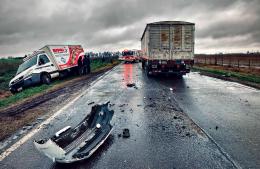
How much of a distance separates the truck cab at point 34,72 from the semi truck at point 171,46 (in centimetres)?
745

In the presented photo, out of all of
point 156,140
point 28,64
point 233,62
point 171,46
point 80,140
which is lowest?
point 156,140

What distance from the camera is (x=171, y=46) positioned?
1922 cm

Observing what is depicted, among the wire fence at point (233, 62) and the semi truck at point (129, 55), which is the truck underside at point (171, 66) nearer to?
the wire fence at point (233, 62)

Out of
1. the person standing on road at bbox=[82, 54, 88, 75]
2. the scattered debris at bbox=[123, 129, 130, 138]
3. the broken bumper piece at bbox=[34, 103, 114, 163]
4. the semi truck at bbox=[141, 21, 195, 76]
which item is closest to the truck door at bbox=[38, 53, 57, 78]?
the semi truck at bbox=[141, 21, 195, 76]

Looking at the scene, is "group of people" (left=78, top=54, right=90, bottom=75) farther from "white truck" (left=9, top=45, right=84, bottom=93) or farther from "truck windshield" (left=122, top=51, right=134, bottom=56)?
"truck windshield" (left=122, top=51, right=134, bottom=56)

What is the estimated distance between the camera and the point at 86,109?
844 centimetres

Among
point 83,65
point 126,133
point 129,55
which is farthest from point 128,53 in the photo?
point 126,133

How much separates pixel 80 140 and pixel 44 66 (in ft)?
49.7

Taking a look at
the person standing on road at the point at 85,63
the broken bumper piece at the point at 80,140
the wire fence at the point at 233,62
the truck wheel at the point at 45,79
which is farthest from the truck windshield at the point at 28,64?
the wire fence at the point at 233,62

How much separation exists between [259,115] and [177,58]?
1211cm

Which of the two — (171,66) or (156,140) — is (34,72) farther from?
(156,140)

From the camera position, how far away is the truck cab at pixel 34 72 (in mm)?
17078

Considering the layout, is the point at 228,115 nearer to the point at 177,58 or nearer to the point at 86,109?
the point at 86,109

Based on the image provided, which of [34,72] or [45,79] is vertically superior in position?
[34,72]
